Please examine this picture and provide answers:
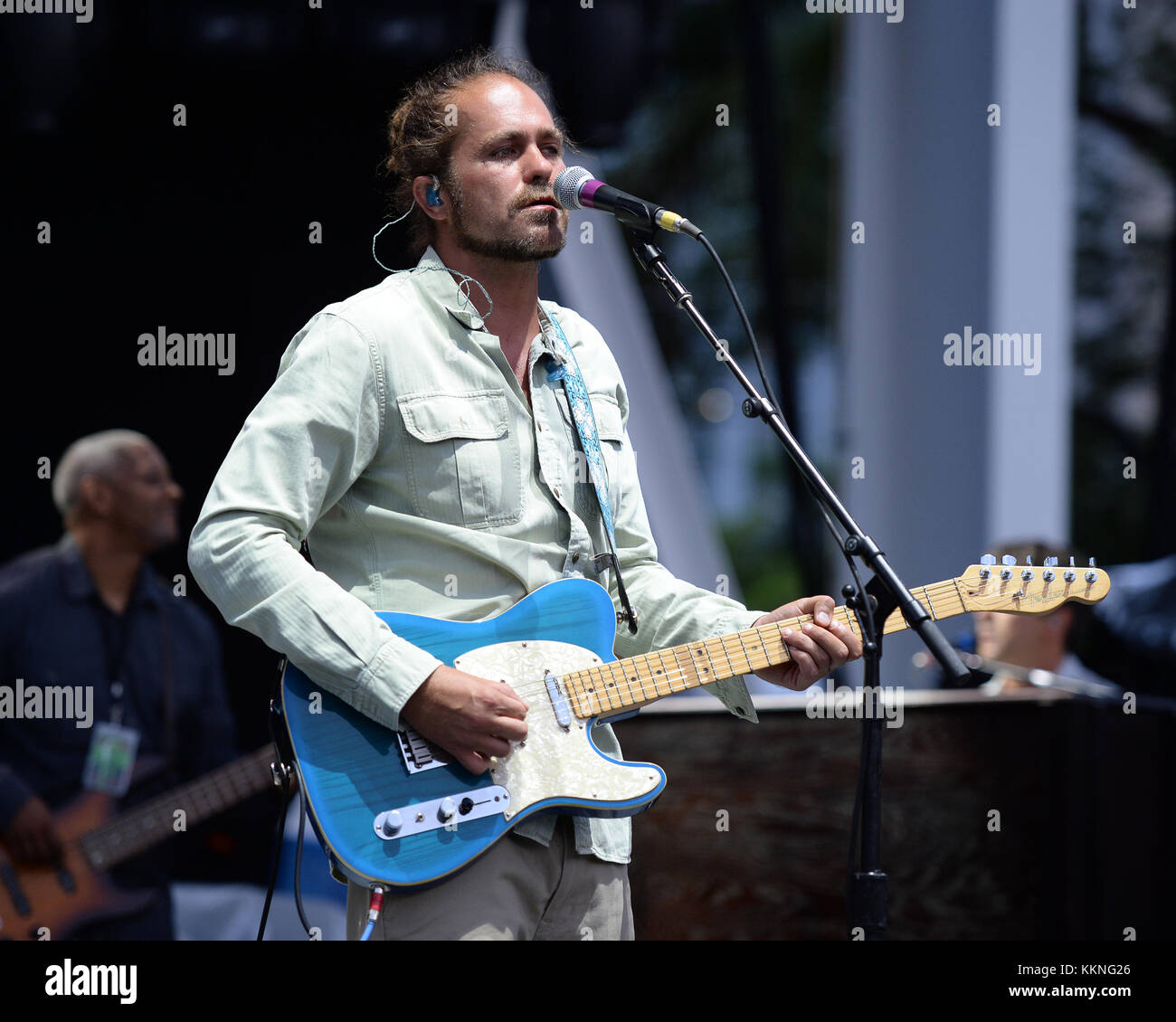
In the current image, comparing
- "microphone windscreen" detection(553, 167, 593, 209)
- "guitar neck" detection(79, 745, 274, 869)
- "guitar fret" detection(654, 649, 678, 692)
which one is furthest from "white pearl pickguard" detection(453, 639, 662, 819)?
"guitar neck" detection(79, 745, 274, 869)

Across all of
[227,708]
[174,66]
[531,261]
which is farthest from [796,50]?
[531,261]

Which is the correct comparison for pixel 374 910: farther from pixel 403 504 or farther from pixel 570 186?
pixel 570 186

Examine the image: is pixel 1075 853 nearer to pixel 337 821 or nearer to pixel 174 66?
pixel 337 821

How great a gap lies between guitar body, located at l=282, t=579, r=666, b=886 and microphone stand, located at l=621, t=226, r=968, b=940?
35 cm

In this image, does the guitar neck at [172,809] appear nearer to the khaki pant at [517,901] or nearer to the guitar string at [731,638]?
the khaki pant at [517,901]

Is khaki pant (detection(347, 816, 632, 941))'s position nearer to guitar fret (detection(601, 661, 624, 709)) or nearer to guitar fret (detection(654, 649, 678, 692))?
guitar fret (detection(601, 661, 624, 709))

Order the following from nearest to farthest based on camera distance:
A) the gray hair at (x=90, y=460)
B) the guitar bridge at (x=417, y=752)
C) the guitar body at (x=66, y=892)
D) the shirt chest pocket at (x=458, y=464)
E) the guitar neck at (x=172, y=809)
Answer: the guitar bridge at (x=417, y=752)
the shirt chest pocket at (x=458, y=464)
the guitar body at (x=66, y=892)
the guitar neck at (x=172, y=809)
the gray hair at (x=90, y=460)

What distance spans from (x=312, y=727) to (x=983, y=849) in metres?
2.46

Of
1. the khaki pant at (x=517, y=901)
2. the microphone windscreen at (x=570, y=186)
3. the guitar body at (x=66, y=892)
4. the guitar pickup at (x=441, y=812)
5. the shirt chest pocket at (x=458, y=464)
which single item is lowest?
the guitar body at (x=66, y=892)

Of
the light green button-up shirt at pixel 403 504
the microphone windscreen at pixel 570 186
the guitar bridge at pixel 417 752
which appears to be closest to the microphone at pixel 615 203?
the microphone windscreen at pixel 570 186

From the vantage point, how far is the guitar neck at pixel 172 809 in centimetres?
427

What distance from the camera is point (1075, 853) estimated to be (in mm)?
3891

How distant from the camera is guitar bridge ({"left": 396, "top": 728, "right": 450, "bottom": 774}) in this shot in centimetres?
215

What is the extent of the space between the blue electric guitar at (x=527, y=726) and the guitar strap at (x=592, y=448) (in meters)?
0.09
